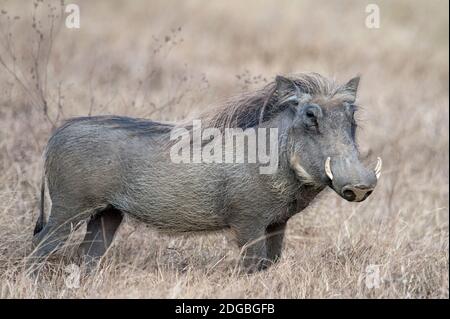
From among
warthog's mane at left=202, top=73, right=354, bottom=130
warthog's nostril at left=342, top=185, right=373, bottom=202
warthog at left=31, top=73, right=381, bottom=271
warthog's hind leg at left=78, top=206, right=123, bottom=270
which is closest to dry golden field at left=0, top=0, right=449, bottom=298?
warthog's hind leg at left=78, top=206, right=123, bottom=270

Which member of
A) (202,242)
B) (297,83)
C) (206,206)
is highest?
(297,83)

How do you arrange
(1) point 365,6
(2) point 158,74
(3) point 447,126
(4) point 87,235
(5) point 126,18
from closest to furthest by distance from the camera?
(4) point 87,235
(3) point 447,126
(2) point 158,74
(5) point 126,18
(1) point 365,6

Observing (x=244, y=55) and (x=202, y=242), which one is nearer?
(x=202, y=242)

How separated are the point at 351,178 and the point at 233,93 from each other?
1452mm

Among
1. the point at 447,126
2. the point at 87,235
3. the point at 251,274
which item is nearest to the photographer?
the point at 251,274

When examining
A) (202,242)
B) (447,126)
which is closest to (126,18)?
(447,126)

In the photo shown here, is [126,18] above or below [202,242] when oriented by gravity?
above

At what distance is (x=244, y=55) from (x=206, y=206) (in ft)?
23.1

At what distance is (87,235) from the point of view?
511 cm

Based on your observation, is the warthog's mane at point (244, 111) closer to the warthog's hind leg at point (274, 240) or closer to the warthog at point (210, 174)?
the warthog at point (210, 174)

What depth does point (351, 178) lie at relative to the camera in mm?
4254

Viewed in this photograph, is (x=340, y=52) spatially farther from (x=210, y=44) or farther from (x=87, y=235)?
(x=87, y=235)

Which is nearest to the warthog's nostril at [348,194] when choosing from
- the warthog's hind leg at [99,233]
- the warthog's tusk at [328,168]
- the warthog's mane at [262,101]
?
the warthog's tusk at [328,168]

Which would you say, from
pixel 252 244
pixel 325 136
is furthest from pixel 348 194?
pixel 252 244
